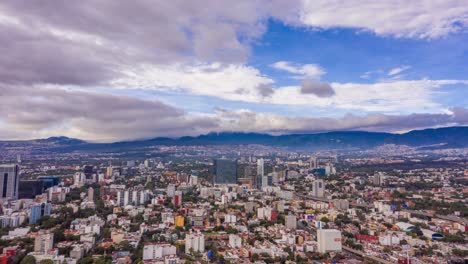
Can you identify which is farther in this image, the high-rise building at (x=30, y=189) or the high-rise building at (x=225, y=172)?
the high-rise building at (x=225, y=172)

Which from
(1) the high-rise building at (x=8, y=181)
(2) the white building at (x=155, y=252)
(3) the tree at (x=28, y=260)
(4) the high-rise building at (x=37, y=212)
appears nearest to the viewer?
(3) the tree at (x=28, y=260)

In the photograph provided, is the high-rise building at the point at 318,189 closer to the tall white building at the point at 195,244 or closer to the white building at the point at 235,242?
the white building at the point at 235,242

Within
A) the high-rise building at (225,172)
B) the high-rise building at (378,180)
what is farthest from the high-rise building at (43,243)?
the high-rise building at (378,180)

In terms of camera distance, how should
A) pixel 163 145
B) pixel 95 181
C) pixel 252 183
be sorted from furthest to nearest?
pixel 163 145, pixel 252 183, pixel 95 181

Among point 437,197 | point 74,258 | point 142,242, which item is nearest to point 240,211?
point 142,242

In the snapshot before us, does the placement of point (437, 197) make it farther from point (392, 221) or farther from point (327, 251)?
point (327, 251)

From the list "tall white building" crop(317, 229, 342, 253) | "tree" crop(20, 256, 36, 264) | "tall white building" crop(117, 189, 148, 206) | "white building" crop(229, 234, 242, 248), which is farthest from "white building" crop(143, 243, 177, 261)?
"tall white building" crop(117, 189, 148, 206)
